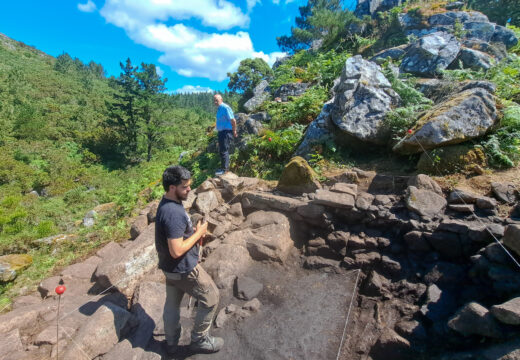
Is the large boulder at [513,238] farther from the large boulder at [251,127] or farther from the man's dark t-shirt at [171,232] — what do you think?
the large boulder at [251,127]

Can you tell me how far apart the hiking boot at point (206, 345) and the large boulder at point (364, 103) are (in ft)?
17.8

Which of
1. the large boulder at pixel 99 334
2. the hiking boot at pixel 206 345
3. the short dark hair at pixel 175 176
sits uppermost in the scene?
the short dark hair at pixel 175 176

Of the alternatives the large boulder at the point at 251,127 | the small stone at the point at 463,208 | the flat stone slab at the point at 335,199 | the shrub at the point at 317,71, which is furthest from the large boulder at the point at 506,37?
the flat stone slab at the point at 335,199

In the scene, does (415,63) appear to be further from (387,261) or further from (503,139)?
(387,261)

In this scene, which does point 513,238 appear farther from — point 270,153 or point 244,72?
point 244,72

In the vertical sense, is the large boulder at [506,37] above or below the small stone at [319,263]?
above

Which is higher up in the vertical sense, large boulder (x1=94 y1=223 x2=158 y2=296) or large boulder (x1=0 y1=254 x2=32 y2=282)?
large boulder (x1=94 y1=223 x2=158 y2=296)

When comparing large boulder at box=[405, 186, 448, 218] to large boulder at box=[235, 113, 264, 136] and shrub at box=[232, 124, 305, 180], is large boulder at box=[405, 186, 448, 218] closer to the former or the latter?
shrub at box=[232, 124, 305, 180]

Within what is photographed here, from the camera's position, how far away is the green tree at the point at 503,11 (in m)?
17.1

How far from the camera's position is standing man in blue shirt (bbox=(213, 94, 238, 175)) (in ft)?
25.2

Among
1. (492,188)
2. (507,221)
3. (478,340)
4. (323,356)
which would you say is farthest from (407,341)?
(492,188)

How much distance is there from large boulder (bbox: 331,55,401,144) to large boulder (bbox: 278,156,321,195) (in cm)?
162

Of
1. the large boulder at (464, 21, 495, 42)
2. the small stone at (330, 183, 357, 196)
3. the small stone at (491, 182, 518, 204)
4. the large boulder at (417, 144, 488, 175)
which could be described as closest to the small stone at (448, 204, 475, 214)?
the small stone at (491, 182, 518, 204)

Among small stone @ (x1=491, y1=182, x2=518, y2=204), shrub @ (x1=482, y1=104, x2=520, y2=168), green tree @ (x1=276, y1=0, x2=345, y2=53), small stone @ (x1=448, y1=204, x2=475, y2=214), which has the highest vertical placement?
green tree @ (x1=276, y1=0, x2=345, y2=53)
